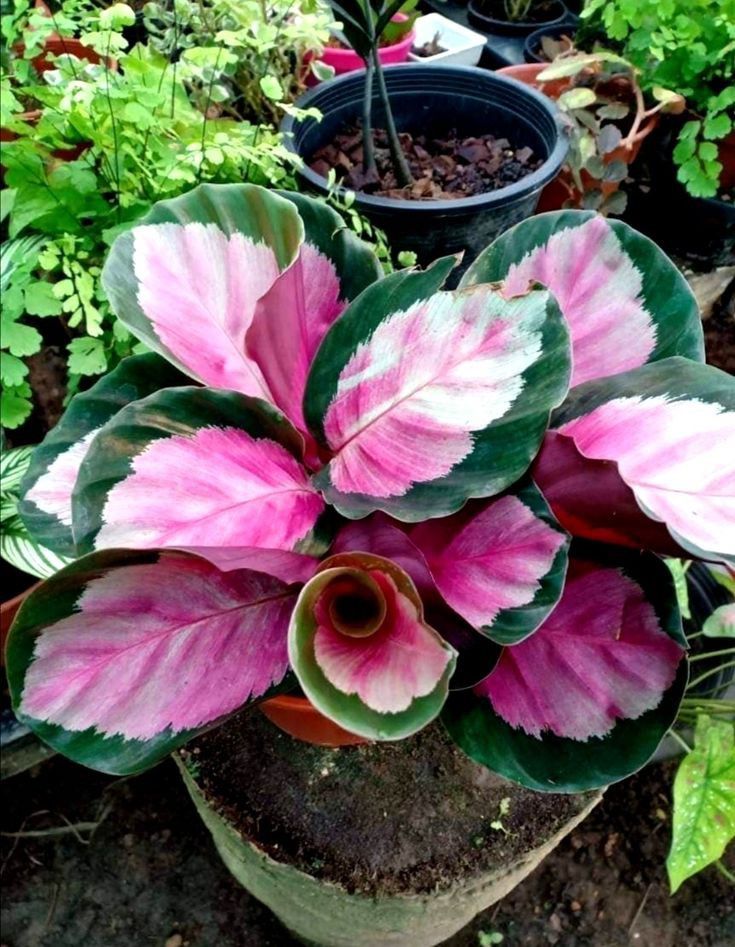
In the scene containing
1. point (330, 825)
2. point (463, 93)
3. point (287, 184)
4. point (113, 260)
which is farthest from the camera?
point (463, 93)

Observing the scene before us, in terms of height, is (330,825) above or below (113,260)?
below

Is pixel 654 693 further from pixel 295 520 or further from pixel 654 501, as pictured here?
pixel 295 520

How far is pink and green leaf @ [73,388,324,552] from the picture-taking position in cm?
52

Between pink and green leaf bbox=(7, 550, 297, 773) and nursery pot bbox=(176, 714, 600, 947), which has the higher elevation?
pink and green leaf bbox=(7, 550, 297, 773)

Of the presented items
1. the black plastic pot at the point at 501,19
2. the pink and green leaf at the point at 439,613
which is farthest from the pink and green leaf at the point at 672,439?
the black plastic pot at the point at 501,19

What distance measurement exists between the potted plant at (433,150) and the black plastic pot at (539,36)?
66cm

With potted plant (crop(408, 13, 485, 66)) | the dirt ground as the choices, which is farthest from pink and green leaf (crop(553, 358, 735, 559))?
potted plant (crop(408, 13, 485, 66))

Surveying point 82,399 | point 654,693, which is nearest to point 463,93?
point 82,399

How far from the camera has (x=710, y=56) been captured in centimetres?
152

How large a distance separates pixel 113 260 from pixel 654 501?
1.29 ft

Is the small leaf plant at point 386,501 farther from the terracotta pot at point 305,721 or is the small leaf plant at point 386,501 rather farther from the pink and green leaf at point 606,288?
the terracotta pot at point 305,721

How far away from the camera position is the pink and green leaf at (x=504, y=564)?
511mm

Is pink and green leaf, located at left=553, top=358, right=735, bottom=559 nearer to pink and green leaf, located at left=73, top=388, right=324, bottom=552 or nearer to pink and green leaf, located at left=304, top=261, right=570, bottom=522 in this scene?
pink and green leaf, located at left=304, top=261, right=570, bottom=522

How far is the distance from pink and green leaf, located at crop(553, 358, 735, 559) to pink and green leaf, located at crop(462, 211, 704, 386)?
0.05 meters
